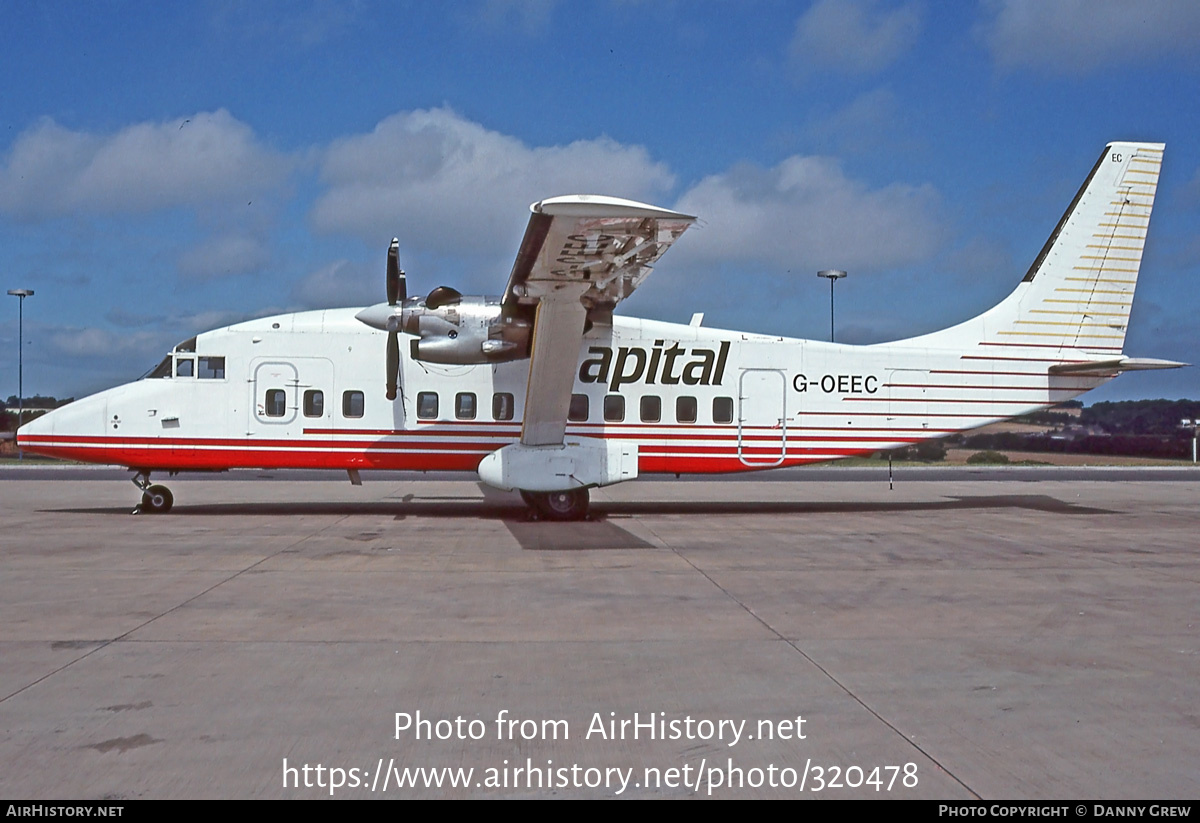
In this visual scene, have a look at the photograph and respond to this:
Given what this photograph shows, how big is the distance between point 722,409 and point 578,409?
2.72 meters

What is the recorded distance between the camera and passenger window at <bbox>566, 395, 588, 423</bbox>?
54.1ft

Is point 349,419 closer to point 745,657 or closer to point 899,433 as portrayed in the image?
point 899,433

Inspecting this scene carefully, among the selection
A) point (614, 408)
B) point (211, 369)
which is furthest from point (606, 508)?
point (211, 369)

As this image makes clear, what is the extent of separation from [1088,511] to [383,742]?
1698cm

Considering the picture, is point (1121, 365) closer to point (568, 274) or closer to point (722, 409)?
point (722, 409)

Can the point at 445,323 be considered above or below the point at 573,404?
above

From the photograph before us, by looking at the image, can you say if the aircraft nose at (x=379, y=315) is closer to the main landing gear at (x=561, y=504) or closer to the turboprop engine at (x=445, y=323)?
the turboprop engine at (x=445, y=323)

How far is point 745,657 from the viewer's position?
250 inches

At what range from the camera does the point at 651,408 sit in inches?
663

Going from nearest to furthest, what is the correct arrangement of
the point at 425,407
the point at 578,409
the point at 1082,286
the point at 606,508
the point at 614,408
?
the point at 425,407 → the point at 578,409 → the point at 614,408 → the point at 1082,286 → the point at 606,508

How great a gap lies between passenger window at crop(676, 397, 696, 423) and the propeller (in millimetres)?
5116

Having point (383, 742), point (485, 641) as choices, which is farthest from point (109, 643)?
point (383, 742)

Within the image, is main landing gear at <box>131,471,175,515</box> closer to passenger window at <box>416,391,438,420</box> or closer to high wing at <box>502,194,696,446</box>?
passenger window at <box>416,391,438,420</box>

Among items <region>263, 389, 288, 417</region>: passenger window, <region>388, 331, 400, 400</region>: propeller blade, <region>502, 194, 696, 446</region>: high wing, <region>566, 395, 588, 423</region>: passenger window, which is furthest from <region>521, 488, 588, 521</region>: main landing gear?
<region>263, 389, 288, 417</region>: passenger window
